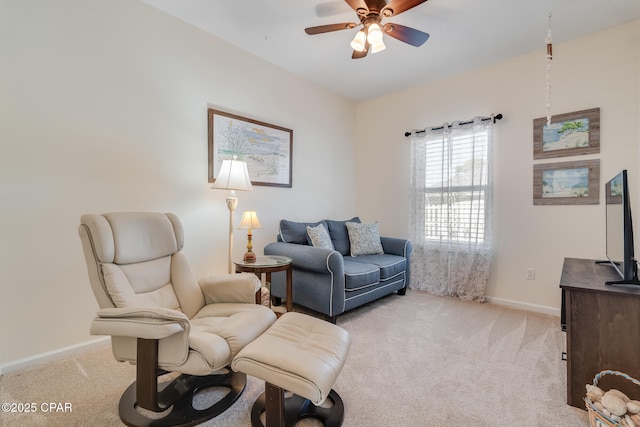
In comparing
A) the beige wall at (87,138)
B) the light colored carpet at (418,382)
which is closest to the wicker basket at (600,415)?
the light colored carpet at (418,382)

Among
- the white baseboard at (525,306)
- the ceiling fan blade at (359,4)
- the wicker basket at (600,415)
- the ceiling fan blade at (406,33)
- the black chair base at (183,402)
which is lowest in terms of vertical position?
the black chair base at (183,402)

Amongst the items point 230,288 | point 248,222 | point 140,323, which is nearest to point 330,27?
point 248,222

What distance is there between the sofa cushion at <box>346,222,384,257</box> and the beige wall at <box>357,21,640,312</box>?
614 mm

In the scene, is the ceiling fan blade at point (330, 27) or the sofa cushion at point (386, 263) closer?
the ceiling fan blade at point (330, 27)

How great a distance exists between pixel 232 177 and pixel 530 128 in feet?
9.76

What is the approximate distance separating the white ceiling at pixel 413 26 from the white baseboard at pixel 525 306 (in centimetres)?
238

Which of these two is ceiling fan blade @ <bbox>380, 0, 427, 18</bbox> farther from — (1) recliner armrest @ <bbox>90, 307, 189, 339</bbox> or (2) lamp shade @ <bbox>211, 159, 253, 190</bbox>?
(1) recliner armrest @ <bbox>90, 307, 189, 339</bbox>

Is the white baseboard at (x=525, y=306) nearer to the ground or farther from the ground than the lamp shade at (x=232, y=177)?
nearer to the ground

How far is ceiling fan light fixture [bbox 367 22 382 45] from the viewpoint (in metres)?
1.94

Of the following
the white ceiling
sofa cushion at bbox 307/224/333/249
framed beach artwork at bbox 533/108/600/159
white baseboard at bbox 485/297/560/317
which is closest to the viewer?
the white ceiling

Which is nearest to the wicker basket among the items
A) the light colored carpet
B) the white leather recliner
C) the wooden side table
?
the light colored carpet

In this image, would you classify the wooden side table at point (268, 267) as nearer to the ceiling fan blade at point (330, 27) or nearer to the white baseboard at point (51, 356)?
the white baseboard at point (51, 356)

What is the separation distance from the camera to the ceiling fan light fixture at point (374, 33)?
1939mm

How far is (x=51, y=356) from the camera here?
6.27 ft
